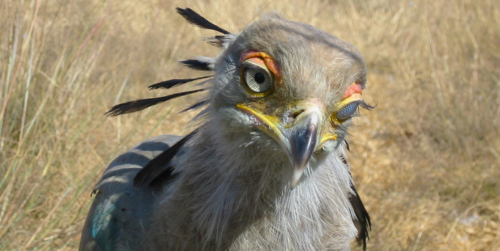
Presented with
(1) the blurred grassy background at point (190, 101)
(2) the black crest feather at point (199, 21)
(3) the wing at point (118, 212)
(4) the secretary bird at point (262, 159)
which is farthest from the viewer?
(1) the blurred grassy background at point (190, 101)

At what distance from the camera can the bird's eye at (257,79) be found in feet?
5.74

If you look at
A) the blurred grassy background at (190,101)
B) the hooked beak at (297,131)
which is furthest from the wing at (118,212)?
the hooked beak at (297,131)

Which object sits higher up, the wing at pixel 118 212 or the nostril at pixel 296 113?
the nostril at pixel 296 113

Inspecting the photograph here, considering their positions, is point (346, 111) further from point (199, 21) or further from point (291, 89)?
point (199, 21)

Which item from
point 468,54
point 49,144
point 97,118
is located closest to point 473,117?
point 468,54

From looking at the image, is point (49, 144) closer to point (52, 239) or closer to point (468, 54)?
point (52, 239)

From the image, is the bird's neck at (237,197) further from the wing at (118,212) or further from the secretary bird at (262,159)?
the wing at (118,212)

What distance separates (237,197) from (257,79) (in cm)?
46

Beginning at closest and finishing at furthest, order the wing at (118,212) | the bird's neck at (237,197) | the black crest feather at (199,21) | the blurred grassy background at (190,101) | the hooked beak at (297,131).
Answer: the hooked beak at (297,131) → the bird's neck at (237,197) → the wing at (118,212) → the black crest feather at (199,21) → the blurred grassy background at (190,101)

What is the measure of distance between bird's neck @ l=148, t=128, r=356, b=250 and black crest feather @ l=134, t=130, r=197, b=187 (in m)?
0.27

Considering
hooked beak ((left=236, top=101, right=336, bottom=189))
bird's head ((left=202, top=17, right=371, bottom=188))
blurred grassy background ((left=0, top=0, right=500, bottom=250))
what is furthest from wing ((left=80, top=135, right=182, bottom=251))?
hooked beak ((left=236, top=101, right=336, bottom=189))

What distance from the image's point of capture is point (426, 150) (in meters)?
4.65

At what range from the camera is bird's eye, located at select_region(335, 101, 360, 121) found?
70.3 inches

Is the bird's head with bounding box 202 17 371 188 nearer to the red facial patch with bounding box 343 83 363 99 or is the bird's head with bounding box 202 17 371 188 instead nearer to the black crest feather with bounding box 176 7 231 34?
the red facial patch with bounding box 343 83 363 99
